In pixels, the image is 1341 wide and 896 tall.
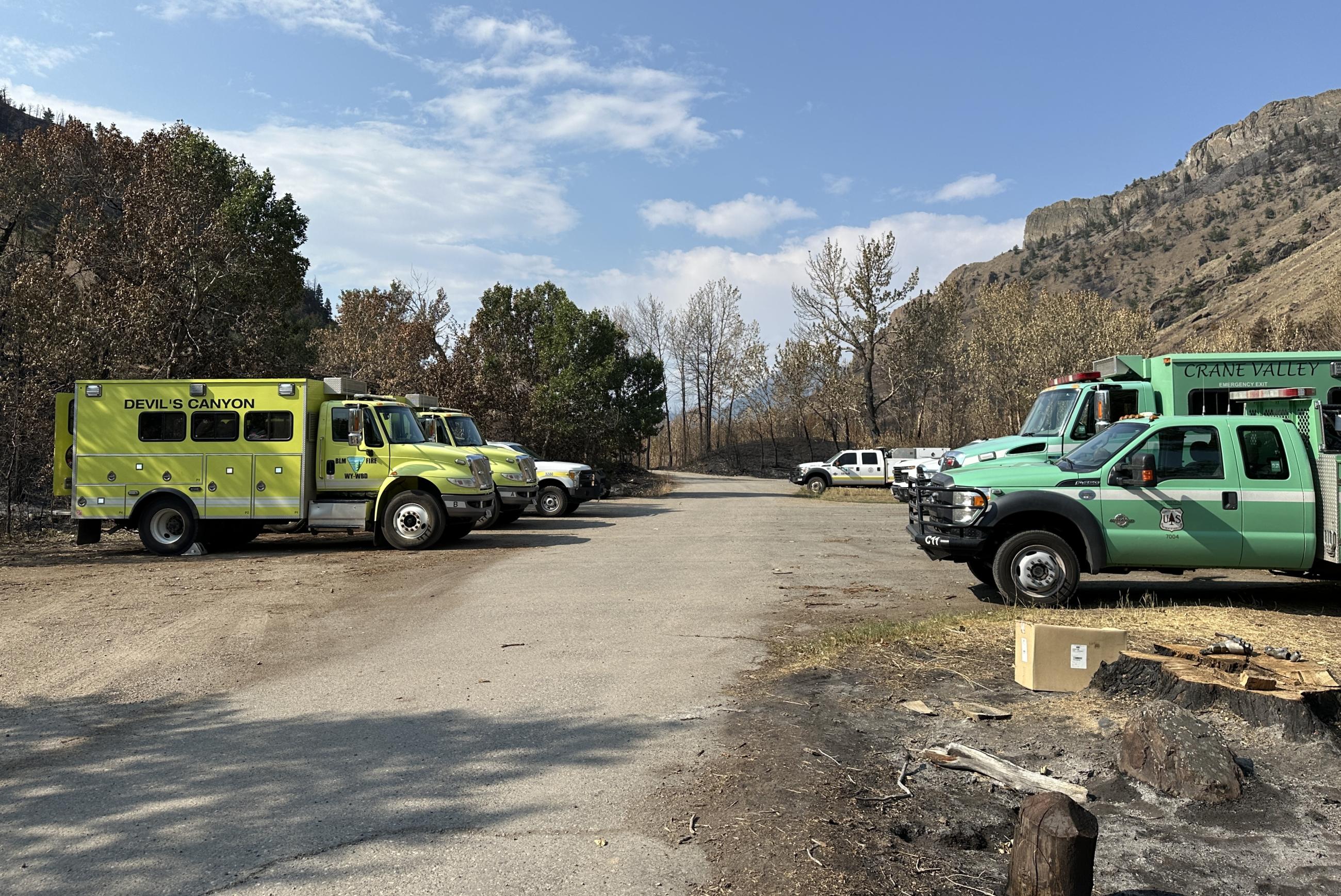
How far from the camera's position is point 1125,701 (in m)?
5.95

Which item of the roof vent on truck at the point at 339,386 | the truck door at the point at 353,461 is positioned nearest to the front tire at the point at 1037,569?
the truck door at the point at 353,461

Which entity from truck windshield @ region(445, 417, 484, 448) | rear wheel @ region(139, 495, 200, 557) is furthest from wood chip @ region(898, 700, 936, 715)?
truck windshield @ region(445, 417, 484, 448)

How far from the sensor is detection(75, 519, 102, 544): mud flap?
618 inches

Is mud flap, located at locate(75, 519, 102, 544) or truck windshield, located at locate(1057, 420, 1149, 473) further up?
truck windshield, located at locate(1057, 420, 1149, 473)

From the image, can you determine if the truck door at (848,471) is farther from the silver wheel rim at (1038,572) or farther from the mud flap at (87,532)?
the silver wheel rim at (1038,572)

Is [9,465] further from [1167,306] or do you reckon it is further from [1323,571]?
[1167,306]

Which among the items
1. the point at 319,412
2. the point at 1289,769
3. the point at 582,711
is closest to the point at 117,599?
the point at 319,412

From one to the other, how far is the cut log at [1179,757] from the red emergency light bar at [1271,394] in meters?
7.16

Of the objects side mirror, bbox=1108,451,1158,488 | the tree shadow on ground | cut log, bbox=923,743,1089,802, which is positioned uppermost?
side mirror, bbox=1108,451,1158,488

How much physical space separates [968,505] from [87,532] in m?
14.6

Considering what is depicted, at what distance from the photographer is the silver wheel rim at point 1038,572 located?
365 inches

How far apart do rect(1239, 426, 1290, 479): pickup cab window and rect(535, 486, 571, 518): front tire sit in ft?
56.7

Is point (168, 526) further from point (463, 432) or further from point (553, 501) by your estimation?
point (553, 501)

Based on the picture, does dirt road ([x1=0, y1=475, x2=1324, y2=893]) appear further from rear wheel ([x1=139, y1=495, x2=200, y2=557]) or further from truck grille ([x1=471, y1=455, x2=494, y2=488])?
truck grille ([x1=471, y1=455, x2=494, y2=488])
